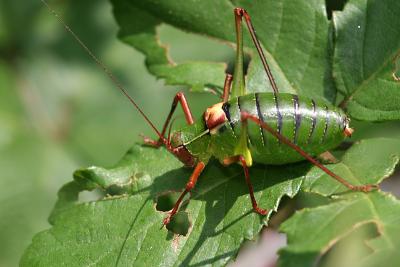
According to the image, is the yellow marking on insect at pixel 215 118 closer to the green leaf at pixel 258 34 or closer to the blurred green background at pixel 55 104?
the green leaf at pixel 258 34

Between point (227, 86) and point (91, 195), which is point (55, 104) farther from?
point (227, 86)

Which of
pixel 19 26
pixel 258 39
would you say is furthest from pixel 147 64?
pixel 19 26

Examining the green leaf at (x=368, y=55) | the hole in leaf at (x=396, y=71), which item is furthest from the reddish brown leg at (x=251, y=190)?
the hole in leaf at (x=396, y=71)

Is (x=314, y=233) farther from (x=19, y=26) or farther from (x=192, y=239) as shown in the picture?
(x=19, y=26)

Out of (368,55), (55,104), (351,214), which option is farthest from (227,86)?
(55,104)

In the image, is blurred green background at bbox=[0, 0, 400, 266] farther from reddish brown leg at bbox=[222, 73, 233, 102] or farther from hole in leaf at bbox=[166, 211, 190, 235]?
hole in leaf at bbox=[166, 211, 190, 235]

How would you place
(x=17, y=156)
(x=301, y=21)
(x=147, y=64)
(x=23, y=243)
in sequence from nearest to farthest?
(x=301, y=21) → (x=147, y=64) → (x=23, y=243) → (x=17, y=156)

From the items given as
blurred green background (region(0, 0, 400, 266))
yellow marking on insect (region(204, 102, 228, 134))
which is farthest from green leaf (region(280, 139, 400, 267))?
blurred green background (region(0, 0, 400, 266))
